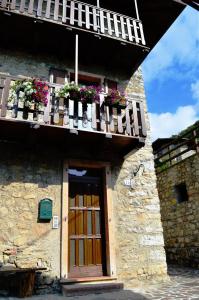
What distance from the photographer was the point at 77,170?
6.29 metres

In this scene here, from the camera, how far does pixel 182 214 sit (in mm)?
9625

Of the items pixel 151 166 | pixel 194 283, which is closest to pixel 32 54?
pixel 151 166

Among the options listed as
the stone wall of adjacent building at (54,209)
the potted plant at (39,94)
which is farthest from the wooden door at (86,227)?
the potted plant at (39,94)

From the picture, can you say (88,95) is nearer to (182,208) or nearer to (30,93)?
(30,93)

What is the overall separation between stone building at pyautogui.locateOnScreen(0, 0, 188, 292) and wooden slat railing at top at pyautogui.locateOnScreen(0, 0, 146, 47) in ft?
0.14

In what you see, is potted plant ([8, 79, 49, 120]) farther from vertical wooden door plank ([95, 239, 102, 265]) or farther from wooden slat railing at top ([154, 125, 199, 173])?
wooden slat railing at top ([154, 125, 199, 173])

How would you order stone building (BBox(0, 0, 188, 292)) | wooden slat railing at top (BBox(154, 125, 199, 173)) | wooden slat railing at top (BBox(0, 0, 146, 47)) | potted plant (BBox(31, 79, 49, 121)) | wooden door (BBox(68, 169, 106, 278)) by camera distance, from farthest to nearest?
wooden slat railing at top (BBox(154, 125, 199, 173)) → wooden slat railing at top (BBox(0, 0, 146, 47)) → wooden door (BBox(68, 169, 106, 278)) → potted plant (BBox(31, 79, 49, 121)) → stone building (BBox(0, 0, 188, 292))

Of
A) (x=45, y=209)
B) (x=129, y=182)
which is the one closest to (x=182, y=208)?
(x=129, y=182)

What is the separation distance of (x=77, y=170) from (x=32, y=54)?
3244mm

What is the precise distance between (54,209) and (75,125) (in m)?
1.87

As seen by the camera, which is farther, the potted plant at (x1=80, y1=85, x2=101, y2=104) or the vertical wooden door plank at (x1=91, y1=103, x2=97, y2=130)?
the potted plant at (x1=80, y1=85, x2=101, y2=104)

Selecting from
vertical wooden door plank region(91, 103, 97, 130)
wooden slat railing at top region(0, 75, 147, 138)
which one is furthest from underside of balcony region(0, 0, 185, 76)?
vertical wooden door plank region(91, 103, 97, 130)

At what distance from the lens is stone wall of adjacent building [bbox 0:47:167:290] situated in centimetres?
507

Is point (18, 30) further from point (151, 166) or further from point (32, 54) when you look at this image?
point (151, 166)
